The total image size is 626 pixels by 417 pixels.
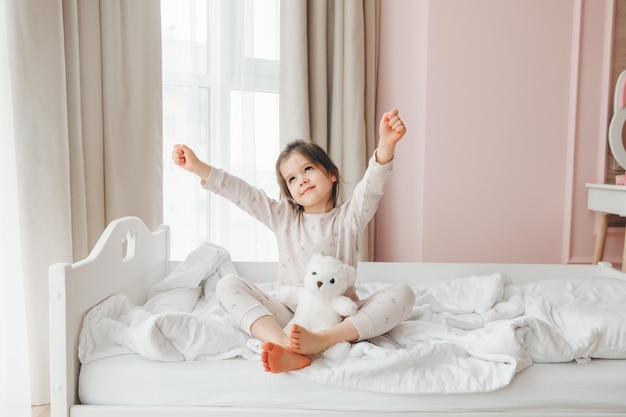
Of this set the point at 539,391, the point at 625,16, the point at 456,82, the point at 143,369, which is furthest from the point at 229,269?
the point at 625,16

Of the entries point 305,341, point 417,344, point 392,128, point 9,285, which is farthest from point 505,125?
point 9,285

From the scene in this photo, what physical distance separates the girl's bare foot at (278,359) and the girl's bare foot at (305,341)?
17 millimetres

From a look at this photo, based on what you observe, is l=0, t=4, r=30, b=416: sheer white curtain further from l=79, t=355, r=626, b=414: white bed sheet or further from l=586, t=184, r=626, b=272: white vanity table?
l=586, t=184, r=626, b=272: white vanity table

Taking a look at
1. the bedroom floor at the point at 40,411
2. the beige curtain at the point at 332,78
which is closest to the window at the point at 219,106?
the beige curtain at the point at 332,78

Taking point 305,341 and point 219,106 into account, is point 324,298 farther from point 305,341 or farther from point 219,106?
point 219,106

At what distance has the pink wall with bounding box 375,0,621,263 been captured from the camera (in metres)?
2.25

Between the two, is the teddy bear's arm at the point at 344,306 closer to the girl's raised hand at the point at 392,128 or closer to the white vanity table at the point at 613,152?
the girl's raised hand at the point at 392,128

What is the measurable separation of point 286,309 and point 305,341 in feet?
0.84

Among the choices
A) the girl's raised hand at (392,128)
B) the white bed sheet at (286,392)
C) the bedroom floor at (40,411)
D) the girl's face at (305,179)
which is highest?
the girl's raised hand at (392,128)

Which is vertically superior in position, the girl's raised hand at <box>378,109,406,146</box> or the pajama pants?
the girl's raised hand at <box>378,109,406,146</box>

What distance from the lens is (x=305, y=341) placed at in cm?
105

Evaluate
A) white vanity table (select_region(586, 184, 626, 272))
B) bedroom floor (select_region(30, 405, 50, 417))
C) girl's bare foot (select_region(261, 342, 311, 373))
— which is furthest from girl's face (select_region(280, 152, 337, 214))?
white vanity table (select_region(586, 184, 626, 272))

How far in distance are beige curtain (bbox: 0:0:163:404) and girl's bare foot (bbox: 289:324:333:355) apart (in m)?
1.05

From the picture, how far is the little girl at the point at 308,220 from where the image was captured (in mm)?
1180
